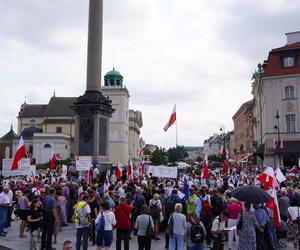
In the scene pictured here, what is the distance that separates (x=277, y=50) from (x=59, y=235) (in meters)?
40.7

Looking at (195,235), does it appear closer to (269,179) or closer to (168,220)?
(168,220)

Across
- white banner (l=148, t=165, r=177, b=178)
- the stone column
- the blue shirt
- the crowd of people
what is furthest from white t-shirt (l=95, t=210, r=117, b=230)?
the stone column

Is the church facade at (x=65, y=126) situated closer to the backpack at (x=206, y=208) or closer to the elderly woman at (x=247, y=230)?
the backpack at (x=206, y=208)

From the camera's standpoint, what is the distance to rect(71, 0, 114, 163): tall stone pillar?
85.7ft

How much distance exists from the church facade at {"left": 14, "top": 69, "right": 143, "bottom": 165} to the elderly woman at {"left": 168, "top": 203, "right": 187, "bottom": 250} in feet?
249

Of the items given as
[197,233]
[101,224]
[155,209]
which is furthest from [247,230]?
[155,209]

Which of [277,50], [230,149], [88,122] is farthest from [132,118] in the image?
[88,122]

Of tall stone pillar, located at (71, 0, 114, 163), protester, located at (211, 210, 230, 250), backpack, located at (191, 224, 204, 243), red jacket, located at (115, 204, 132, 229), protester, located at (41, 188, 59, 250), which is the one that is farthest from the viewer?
tall stone pillar, located at (71, 0, 114, 163)

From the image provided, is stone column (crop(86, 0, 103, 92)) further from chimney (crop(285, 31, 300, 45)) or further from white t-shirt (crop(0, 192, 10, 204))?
chimney (crop(285, 31, 300, 45))

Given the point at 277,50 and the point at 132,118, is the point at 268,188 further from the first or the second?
the point at 132,118

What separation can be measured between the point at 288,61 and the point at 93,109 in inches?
1274

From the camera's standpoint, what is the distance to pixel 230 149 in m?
148

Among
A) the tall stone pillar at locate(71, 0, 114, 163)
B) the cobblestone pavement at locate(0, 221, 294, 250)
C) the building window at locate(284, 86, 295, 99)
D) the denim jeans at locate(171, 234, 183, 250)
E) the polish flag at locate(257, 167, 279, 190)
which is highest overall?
the building window at locate(284, 86, 295, 99)

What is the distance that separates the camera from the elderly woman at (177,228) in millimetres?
10289
